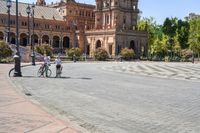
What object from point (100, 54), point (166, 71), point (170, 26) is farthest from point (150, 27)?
point (166, 71)

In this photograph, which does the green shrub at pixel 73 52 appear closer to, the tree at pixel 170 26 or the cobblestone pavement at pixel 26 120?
the tree at pixel 170 26

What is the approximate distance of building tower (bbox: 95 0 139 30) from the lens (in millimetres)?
105938

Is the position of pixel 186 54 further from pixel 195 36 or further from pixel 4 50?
pixel 4 50

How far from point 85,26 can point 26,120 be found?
111229 millimetres

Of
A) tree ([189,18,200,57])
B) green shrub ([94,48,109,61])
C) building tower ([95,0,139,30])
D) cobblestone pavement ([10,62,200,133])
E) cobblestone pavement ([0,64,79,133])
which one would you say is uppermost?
building tower ([95,0,139,30])

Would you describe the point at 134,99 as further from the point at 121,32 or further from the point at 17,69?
the point at 121,32

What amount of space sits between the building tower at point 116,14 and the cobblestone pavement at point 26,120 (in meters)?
91.4

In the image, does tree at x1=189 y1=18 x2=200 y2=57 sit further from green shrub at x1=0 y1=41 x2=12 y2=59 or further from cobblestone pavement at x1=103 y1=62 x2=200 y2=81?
cobblestone pavement at x1=103 y1=62 x2=200 y2=81

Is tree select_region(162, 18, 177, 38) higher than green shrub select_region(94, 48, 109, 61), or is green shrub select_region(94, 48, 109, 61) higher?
tree select_region(162, 18, 177, 38)

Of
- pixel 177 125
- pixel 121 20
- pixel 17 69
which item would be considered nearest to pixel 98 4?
pixel 121 20

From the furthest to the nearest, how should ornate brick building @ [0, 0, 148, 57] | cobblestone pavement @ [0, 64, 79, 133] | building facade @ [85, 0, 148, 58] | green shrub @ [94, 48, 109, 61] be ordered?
1. ornate brick building @ [0, 0, 148, 57]
2. building facade @ [85, 0, 148, 58]
3. green shrub @ [94, 48, 109, 61]
4. cobblestone pavement @ [0, 64, 79, 133]

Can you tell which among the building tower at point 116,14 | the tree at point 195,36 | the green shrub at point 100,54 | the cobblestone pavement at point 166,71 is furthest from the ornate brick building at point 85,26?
the cobblestone pavement at point 166,71

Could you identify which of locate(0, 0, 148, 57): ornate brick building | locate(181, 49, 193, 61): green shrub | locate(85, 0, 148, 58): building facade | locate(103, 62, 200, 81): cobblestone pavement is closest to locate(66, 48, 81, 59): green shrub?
locate(0, 0, 148, 57): ornate brick building

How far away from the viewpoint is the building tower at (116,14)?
348 ft
